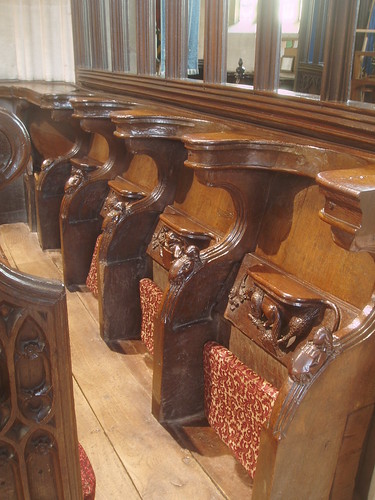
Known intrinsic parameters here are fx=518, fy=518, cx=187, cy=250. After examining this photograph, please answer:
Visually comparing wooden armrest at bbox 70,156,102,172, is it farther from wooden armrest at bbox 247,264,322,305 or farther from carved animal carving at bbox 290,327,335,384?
carved animal carving at bbox 290,327,335,384

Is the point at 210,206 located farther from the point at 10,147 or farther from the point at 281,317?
the point at 10,147

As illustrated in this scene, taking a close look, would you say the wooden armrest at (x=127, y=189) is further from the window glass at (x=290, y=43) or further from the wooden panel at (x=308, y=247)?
the window glass at (x=290, y=43)

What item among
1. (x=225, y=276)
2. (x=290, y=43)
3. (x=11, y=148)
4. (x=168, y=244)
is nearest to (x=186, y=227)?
(x=168, y=244)

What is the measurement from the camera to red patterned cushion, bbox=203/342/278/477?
4.86ft

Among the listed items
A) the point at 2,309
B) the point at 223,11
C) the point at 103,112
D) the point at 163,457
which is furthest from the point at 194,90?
the point at 2,309

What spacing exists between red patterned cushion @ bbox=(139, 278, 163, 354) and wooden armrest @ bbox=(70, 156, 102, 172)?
34.3 inches

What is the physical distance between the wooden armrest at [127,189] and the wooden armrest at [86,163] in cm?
34

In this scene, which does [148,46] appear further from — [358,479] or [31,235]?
[358,479]

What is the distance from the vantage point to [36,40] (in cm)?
391

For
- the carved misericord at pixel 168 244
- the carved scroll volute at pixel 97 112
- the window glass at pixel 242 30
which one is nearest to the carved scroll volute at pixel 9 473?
the carved misericord at pixel 168 244

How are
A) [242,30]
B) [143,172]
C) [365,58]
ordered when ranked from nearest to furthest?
[143,172] < [365,58] < [242,30]

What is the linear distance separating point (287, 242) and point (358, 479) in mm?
688

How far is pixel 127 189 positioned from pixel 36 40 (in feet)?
7.30

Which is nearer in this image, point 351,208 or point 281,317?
point 351,208
